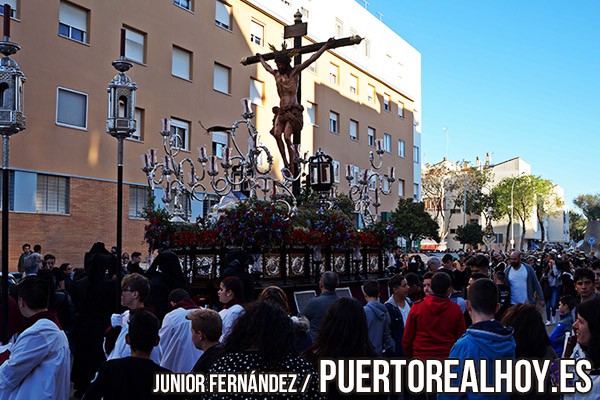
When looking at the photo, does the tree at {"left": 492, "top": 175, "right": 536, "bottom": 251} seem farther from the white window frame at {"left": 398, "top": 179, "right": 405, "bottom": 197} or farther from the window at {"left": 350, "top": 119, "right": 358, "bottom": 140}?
the window at {"left": 350, "top": 119, "right": 358, "bottom": 140}

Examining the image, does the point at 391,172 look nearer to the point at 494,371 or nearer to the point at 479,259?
the point at 479,259

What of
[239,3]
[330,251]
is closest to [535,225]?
[239,3]

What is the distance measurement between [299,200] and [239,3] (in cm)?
1782

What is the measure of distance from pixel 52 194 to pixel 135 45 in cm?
672

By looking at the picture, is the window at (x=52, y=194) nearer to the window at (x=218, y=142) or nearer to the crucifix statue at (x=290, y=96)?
the window at (x=218, y=142)

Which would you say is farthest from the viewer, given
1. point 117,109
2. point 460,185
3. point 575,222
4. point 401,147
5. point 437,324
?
point 575,222

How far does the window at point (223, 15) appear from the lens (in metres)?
28.2

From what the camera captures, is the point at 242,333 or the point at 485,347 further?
the point at 485,347

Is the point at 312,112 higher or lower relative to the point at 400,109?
lower

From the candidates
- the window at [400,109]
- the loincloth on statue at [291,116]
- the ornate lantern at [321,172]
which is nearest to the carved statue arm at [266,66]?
the loincloth on statue at [291,116]

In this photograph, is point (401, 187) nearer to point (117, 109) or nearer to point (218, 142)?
point (218, 142)

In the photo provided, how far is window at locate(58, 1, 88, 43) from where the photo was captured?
21.3m

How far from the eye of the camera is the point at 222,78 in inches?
1126

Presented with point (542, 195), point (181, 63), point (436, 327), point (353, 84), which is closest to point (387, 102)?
point (353, 84)
